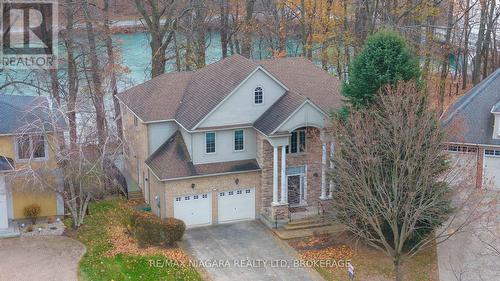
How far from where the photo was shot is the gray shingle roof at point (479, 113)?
33719 millimetres

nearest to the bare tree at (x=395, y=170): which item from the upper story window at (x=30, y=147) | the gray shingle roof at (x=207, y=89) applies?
the gray shingle roof at (x=207, y=89)

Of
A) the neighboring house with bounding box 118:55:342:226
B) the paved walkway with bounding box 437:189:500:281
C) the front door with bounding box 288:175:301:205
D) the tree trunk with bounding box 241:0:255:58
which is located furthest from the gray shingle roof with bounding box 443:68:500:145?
the tree trunk with bounding box 241:0:255:58

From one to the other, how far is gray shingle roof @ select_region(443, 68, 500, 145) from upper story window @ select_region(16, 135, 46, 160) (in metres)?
19.1

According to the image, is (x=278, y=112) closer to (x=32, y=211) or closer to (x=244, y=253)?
(x=244, y=253)

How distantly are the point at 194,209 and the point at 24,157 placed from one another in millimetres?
7581

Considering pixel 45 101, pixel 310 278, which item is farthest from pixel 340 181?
pixel 45 101

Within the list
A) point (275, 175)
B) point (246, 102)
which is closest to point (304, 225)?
point (275, 175)

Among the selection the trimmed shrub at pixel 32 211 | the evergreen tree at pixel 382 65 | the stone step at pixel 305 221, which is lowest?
the stone step at pixel 305 221

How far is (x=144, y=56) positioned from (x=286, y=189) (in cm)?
3104

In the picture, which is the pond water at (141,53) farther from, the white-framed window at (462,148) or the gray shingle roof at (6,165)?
the gray shingle roof at (6,165)

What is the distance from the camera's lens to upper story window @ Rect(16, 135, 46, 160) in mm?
27297

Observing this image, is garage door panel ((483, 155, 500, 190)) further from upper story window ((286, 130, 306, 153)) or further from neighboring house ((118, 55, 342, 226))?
upper story window ((286, 130, 306, 153))

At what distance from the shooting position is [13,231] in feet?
91.6

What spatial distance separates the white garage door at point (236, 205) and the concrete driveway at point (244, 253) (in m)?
0.37
